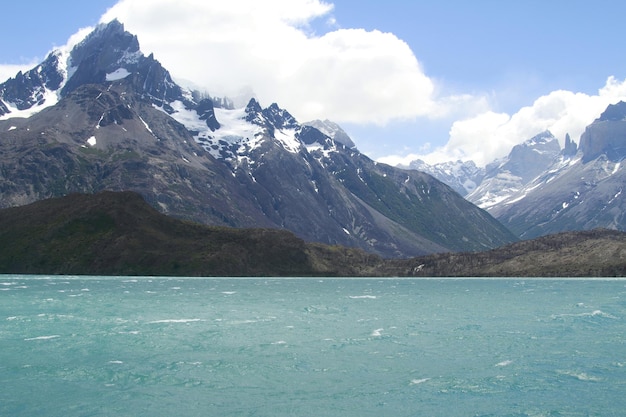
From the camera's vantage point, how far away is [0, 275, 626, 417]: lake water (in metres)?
55.5

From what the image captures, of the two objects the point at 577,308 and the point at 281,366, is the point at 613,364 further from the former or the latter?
the point at 577,308

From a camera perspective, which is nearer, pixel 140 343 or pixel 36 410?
pixel 36 410

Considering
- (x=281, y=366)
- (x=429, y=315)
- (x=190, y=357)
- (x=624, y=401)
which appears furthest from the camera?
(x=429, y=315)

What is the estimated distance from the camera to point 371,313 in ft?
456

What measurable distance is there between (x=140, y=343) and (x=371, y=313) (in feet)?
201

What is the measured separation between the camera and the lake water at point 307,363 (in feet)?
182

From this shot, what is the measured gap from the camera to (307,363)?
74.8 m

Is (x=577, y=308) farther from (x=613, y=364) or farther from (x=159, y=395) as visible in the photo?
(x=159, y=395)

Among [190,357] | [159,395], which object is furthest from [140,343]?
[159,395]

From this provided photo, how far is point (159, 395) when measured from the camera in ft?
192

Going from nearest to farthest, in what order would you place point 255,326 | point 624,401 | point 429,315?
point 624,401 < point 255,326 < point 429,315

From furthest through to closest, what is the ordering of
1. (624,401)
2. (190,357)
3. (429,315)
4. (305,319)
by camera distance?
(429,315), (305,319), (190,357), (624,401)

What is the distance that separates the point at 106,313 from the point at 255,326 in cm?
3765

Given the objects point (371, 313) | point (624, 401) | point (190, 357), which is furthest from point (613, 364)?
point (371, 313)
